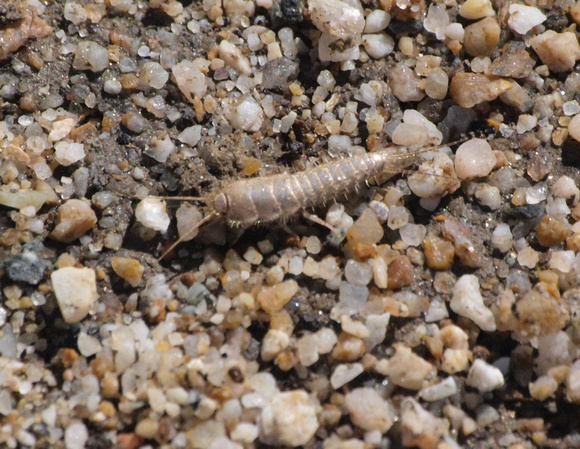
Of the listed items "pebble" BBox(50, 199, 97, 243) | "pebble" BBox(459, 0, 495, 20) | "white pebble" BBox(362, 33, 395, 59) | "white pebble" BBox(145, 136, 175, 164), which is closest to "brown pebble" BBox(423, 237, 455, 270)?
"white pebble" BBox(362, 33, 395, 59)

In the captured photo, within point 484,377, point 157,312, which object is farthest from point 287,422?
point 484,377

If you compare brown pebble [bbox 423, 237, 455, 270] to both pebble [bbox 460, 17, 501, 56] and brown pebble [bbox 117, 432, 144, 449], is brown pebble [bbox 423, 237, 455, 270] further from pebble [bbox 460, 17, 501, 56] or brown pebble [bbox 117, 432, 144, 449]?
brown pebble [bbox 117, 432, 144, 449]

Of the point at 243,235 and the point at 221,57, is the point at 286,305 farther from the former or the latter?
the point at 221,57

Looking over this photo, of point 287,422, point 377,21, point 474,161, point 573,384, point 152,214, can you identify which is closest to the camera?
point 287,422

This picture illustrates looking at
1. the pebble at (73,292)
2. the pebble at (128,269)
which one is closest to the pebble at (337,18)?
the pebble at (128,269)

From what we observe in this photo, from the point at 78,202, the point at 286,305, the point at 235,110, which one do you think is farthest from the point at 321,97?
the point at 78,202

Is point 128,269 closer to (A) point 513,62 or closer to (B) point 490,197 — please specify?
(B) point 490,197
